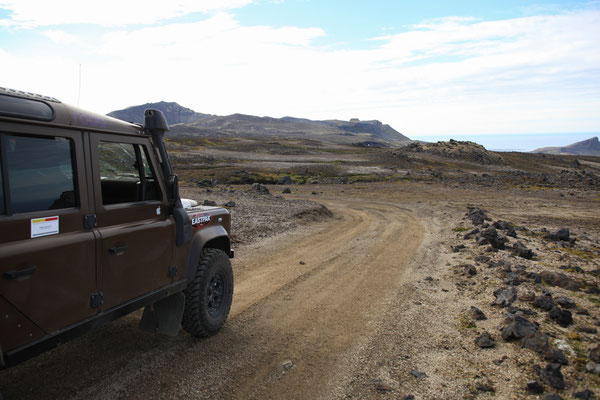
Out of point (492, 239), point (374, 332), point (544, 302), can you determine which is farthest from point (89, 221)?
point (492, 239)

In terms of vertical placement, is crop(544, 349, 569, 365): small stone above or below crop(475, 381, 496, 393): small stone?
above

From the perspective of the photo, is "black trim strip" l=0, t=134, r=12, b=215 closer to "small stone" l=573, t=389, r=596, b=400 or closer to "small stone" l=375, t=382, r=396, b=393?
"small stone" l=375, t=382, r=396, b=393

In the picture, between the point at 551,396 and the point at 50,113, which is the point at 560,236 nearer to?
the point at 551,396

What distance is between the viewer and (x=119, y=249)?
423 cm

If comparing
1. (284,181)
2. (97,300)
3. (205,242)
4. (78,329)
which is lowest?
(284,181)

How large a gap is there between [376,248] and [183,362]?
8.75 m

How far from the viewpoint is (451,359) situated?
5.67m

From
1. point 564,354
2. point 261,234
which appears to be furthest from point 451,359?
point 261,234

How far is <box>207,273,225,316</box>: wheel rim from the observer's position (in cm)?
600

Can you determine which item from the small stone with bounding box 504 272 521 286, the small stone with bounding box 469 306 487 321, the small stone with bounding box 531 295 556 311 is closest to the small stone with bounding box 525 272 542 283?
the small stone with bounding box 504 272 521 286

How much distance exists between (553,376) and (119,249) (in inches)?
214

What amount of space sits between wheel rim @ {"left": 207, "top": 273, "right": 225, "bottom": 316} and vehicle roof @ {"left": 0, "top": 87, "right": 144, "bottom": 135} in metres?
2.61

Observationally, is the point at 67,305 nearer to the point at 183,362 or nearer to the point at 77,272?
the point at 77,272

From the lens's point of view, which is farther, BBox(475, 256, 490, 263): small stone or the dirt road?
BBox(475, 256, 490, 263): small stone
